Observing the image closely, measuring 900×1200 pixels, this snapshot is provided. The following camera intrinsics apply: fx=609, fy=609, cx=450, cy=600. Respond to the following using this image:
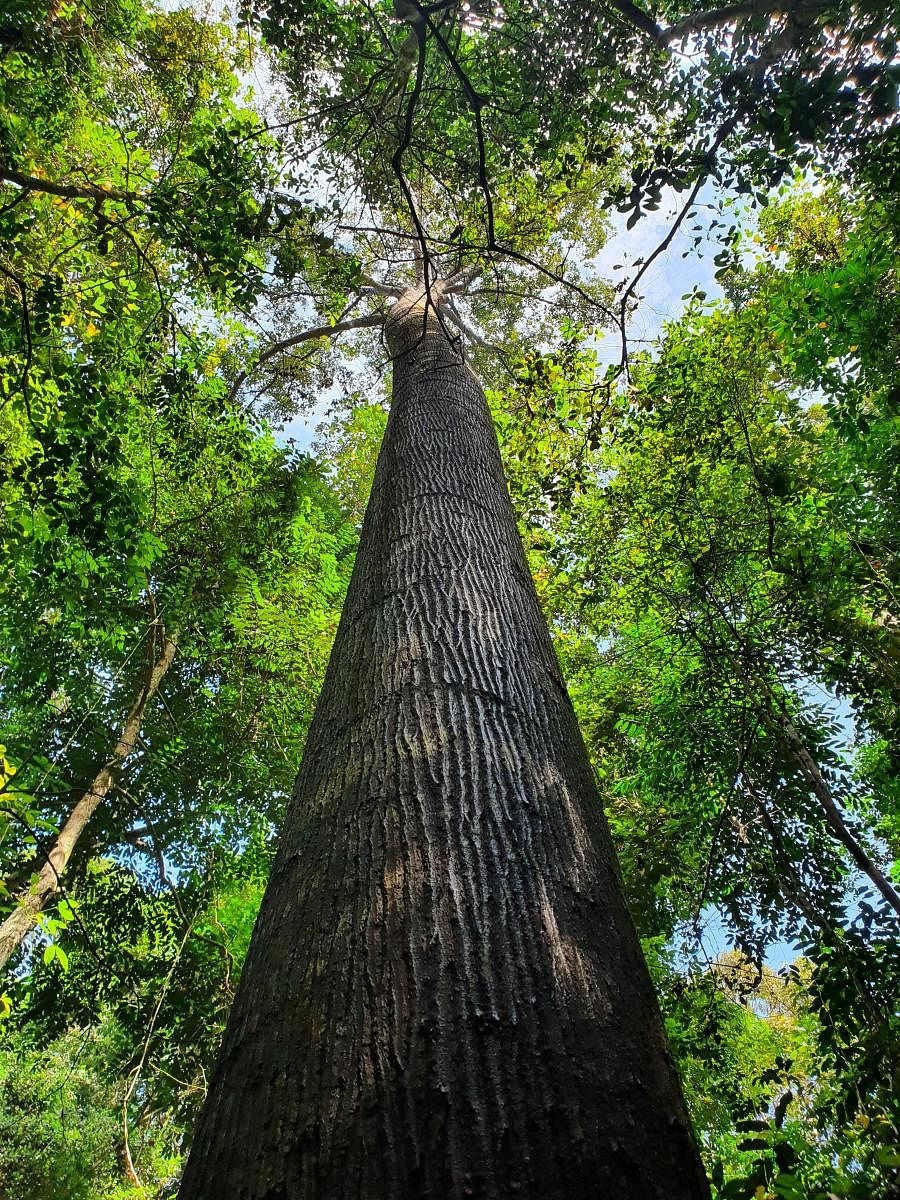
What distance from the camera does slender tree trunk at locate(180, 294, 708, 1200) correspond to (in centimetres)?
80

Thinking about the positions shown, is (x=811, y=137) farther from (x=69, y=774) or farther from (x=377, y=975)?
(x=69, y=774)

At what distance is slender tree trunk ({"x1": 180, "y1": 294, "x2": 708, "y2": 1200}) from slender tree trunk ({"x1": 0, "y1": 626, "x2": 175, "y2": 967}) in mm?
3135

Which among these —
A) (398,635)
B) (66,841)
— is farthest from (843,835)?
(66,841)

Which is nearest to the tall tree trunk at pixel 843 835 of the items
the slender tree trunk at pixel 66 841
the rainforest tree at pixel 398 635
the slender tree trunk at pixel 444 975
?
the rainforest tree at pixel 398 635

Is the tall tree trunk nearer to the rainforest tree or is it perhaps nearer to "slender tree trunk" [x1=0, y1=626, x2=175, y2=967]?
the rainforest tree

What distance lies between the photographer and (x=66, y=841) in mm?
4586

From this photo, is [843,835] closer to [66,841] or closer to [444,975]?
[444,975]

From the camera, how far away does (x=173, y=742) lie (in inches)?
239

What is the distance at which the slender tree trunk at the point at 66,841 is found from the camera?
4184mm

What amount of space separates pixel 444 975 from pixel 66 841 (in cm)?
476

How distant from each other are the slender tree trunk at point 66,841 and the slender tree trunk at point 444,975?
3.14 metres

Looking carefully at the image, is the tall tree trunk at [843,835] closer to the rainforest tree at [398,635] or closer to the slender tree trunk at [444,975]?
the rainforest tree at [398,635]

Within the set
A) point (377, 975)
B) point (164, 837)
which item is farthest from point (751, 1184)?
point (164, 837)

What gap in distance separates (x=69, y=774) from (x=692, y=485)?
647 centimetres
